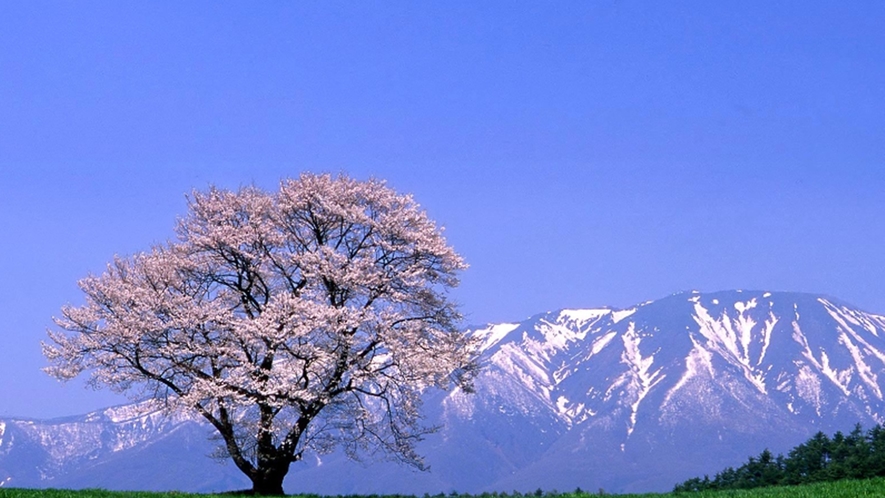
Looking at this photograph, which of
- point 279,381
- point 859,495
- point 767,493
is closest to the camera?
point 859,495

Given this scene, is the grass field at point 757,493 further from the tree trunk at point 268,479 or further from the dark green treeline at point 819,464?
the dark green treeline at point 819,464

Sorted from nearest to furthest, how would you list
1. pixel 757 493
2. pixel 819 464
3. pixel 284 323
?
pixel 757 493 < pixel 284 323 < pixel 819 464

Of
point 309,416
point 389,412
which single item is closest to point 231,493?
point 309,416

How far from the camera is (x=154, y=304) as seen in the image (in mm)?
43812

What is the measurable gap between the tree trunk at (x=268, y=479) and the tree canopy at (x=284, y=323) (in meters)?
0.06

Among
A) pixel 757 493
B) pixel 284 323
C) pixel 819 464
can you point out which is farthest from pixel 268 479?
pixel 819 464

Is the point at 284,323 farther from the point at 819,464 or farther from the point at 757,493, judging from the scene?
the point at 819,464

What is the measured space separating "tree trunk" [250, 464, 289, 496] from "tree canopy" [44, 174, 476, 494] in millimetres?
65

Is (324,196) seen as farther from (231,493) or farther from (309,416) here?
(231,493)

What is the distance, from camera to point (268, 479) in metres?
45.2

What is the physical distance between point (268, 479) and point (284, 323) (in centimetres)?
767

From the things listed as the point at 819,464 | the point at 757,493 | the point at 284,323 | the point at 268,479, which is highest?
the point at 284,323

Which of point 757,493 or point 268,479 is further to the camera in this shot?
point 268,479

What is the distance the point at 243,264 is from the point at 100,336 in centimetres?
720
